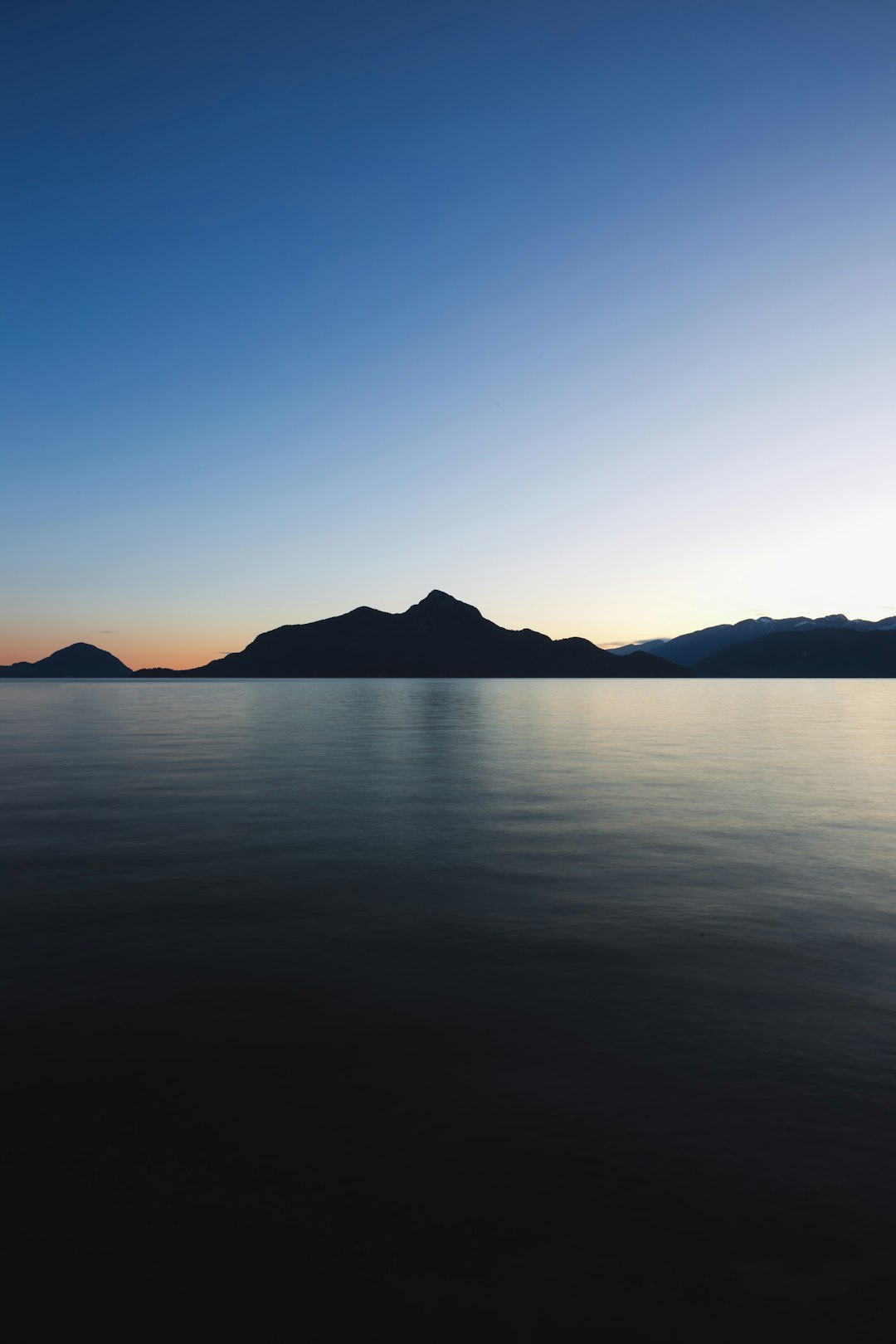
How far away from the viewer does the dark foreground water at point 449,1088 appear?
230 inches

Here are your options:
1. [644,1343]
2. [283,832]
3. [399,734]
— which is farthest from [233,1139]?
[399,734]

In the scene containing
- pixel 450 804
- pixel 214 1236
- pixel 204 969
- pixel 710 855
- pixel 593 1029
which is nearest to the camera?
pixel 214 1236

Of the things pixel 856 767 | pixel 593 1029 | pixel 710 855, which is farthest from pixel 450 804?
pixel 856 767

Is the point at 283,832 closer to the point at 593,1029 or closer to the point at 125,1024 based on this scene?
the point at 125,1024

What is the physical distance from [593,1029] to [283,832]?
16.0m

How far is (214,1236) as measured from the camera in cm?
625

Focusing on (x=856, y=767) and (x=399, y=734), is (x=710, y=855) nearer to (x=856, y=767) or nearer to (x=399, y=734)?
(x=856, y=767)

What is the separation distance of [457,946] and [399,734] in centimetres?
5137

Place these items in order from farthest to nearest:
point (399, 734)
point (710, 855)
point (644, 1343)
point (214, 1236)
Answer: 1. point (399, 734)
2. point (710, 855)
3. point (214, 1236)
4. point (644, 1343)

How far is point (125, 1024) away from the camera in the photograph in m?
10.2

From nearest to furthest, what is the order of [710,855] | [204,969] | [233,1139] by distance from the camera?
[233,1139], [204,969], [710,855]

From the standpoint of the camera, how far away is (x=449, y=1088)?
27.9 feet

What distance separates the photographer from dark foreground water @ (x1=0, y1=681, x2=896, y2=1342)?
5.84 metres

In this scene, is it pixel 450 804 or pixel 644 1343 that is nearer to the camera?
pixel 644 1343
